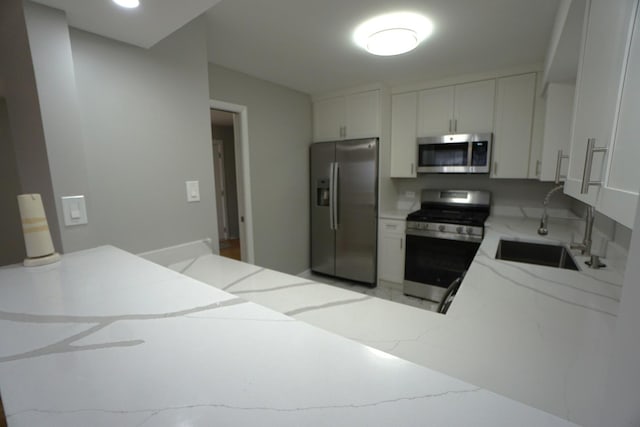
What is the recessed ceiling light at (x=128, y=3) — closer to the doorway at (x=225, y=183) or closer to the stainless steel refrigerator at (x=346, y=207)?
the stainless steel refrigerator at (x=346, y=207)

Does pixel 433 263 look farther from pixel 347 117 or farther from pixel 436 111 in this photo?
pixel 347 117

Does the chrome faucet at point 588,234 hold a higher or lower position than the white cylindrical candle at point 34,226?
lower

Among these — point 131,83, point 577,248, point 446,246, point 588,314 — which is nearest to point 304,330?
point 588,314

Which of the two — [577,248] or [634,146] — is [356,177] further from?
[634,146]

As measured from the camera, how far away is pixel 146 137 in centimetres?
146

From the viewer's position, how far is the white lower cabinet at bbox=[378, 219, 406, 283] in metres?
3.05

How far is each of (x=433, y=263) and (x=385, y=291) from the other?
693 millimetres

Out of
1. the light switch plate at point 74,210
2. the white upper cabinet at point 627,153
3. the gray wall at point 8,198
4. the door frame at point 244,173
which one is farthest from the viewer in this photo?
the door frame at point 244,173

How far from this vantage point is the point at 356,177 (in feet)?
10.3

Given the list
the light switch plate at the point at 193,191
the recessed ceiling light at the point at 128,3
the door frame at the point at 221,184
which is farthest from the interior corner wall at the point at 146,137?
the door frame at the point at 221,184

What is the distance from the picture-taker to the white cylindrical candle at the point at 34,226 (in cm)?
106

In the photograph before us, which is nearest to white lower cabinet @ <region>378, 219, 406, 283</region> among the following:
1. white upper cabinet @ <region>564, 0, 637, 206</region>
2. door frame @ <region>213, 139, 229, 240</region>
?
white upper cabinet @ <region>564, 0, 637, 206</region>

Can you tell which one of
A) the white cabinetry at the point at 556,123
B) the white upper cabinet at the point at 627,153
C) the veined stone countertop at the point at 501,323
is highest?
the white cabinetry at the point at 556,123

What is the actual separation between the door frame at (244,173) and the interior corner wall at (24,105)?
143 centimetres
